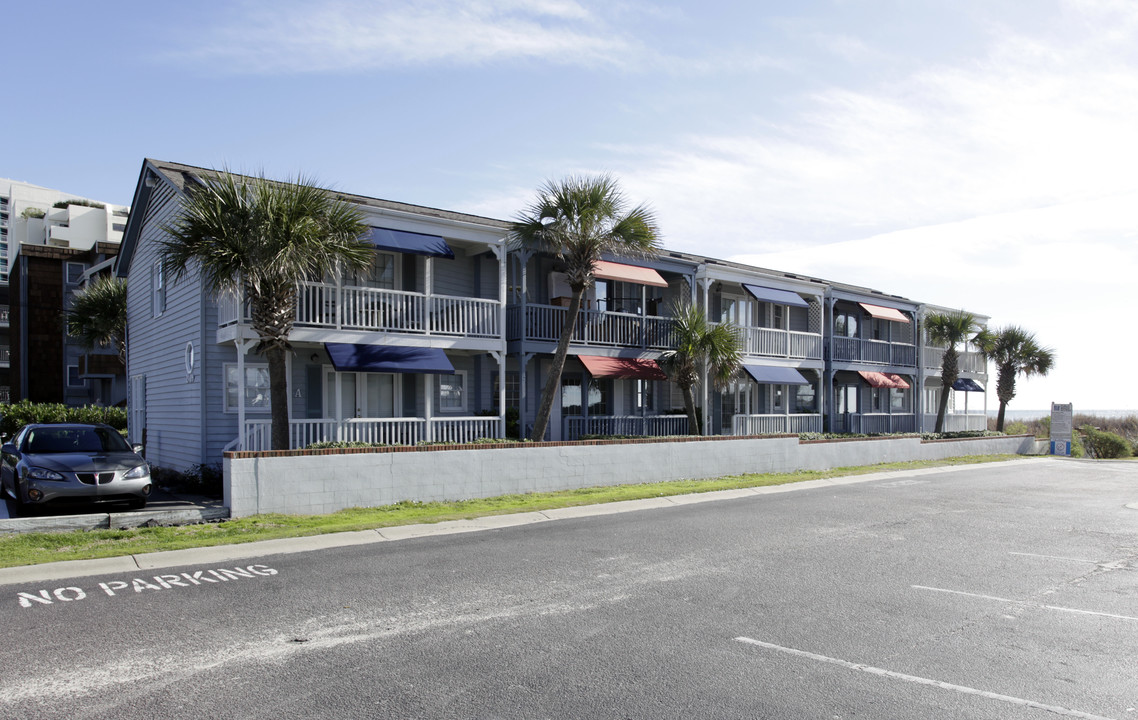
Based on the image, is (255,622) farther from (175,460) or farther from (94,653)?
(175,460)

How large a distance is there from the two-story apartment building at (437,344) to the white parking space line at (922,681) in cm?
1238


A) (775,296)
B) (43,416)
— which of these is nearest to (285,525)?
(775,296)

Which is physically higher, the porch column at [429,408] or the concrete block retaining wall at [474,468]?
the porch column at [429,408]

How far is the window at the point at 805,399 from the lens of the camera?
3175cm

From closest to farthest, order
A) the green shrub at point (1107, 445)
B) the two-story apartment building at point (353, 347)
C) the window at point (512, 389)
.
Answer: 1. the two-story apartment building at point (353, 347)
2. the window at point (512, 389)
3. the green shrub at point (1107, 445)

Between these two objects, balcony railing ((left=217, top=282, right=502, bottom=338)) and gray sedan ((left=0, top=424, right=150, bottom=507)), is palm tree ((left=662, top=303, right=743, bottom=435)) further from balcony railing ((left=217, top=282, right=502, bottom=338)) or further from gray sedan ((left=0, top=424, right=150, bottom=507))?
gray sedan ((left=0, top=424, right=150, bottom=507))

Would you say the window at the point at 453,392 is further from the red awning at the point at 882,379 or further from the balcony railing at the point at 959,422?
the balcony railing at the point at 959,422

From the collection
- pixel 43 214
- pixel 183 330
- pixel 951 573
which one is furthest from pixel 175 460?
pixel 43 214

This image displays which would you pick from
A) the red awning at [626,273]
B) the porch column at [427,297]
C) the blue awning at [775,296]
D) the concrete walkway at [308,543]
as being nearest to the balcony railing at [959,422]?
the blue awning at [775,296]

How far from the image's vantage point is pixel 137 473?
42.5 ft

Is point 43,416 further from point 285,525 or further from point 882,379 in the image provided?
point 882,379

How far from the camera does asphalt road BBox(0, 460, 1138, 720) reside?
516 centimetres

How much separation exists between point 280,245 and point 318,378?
18.2 ft

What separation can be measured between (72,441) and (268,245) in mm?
4761
